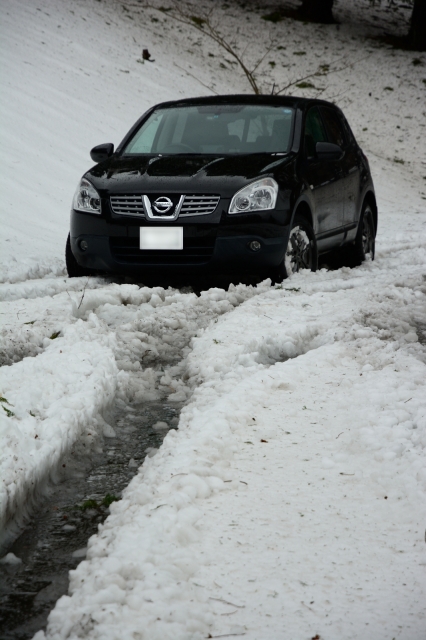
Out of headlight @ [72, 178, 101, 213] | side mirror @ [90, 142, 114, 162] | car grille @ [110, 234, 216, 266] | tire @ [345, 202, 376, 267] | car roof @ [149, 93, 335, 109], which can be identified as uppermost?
car roof @ [149, 93, 335, 109]

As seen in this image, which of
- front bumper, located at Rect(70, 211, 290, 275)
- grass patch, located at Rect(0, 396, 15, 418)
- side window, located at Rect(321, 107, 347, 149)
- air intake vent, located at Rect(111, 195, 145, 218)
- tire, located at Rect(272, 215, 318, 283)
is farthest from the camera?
side window, located at Rect(321, 107, 347, 149)

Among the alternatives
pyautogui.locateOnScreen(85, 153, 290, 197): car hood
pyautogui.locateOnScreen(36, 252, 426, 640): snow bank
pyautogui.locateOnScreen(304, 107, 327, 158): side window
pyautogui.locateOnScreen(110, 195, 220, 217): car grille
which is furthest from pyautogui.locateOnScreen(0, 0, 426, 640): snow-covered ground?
pyautogui.locateOnScreen(304, 107, 327, 158): side window

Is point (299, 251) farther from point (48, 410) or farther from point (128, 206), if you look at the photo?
point (48, 410)

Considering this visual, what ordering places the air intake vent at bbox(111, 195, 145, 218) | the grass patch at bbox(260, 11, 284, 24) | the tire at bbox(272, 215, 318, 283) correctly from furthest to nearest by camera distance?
the grass patch at bbox(260, 11, 284, 24) → the tire at bbox(272, 215, 318, 283) → the air intake vent at bbox(111, 195, 145, 218)

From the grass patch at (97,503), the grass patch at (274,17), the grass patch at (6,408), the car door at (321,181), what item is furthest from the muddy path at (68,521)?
the grass patch at (274,17)

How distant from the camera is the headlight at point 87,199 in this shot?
21.7ft

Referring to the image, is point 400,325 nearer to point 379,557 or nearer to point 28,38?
point 379,557

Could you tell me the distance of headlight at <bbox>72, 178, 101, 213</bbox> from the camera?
6.62 m

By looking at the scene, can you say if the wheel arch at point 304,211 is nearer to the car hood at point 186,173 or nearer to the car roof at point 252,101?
the car hood at point 186,173

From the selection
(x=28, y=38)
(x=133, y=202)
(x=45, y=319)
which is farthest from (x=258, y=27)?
(x=45, y=319)

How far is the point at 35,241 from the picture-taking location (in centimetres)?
866

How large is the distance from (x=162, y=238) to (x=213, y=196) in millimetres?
513

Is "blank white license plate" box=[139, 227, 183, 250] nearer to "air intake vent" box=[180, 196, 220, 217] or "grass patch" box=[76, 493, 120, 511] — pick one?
"air intake vent" box=[180, 196, 220, 217]

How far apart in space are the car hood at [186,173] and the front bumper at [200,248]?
0.93 feet
